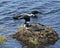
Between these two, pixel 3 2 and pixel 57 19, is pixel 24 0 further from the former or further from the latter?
pixel 57 19

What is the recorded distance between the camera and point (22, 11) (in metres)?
21.1

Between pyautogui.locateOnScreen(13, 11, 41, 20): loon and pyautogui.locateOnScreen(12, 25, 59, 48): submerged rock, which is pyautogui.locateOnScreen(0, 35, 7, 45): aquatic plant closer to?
pyautogui.locateOnScreen(12, 25, 59, 48): submerged rock

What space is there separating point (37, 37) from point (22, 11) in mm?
5405

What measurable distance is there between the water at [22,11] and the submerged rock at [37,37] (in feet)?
1.05

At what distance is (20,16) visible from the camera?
64.3 feet

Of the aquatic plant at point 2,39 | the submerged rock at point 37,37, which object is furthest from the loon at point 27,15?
the aquatic plant at point 2,39

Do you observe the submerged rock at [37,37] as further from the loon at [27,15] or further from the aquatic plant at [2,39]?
the loon at [27,15]

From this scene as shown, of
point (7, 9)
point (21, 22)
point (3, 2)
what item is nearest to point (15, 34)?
point (21, 22)

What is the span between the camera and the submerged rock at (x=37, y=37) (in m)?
15.7

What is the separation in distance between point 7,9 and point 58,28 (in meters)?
5.01

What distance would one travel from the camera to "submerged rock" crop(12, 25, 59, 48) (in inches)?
619

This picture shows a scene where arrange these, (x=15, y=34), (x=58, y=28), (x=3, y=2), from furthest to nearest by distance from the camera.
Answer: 1. (x=3, y=2)
2. (x=58, y=28)
3. (x=15, y=34)

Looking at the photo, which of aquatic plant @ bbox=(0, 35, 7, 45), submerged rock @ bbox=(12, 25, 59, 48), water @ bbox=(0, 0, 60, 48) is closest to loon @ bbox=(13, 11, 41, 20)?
water @ bbox=(0, 0, 60, 48)

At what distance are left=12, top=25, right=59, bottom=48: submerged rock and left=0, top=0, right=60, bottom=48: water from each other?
32 cm
